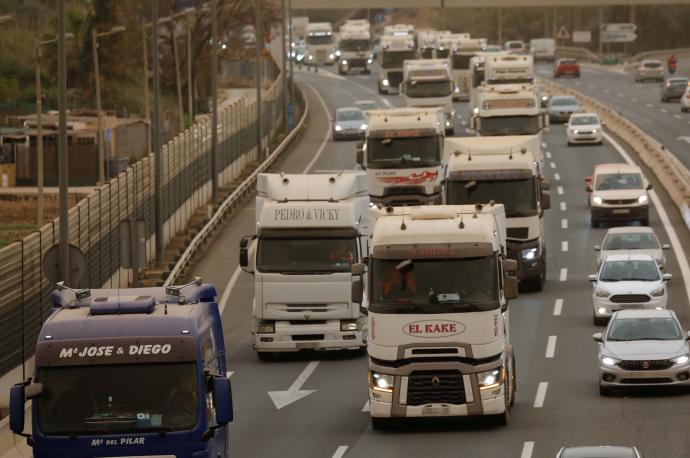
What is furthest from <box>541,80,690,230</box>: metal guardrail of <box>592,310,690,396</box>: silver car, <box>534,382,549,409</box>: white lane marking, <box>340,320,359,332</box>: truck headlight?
<box>592,310,690,396</box>: silver car

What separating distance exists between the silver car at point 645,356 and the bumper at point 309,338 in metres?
5.61

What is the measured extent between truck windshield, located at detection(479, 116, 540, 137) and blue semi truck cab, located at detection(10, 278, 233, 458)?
42347mm

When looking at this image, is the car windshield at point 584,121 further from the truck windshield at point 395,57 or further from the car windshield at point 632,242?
→ the car windshield at point 632,242

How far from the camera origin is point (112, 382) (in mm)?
17891

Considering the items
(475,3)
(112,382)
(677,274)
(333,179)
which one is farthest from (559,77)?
(112,382)

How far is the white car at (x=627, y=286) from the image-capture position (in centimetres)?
3819

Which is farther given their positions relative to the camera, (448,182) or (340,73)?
(340,73)

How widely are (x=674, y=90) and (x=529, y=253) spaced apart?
222 ft

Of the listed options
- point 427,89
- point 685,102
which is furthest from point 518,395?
point 685,102

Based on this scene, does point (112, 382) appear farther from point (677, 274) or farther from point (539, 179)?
point (677, 274)

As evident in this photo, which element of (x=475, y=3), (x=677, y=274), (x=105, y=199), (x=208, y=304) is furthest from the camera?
(x=475, y=3)

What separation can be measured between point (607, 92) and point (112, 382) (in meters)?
102

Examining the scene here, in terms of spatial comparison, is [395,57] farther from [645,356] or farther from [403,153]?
[645,356]

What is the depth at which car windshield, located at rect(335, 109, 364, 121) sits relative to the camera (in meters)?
84.8
